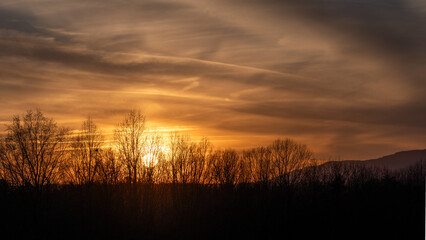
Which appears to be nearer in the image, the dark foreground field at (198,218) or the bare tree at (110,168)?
the dark foreground field at (198,218)

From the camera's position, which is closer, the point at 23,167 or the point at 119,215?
the point at 119,215

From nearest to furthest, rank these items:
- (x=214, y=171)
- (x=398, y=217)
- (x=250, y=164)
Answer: (x=398, y=217) → (x=214, y=171) → (x=250, y=164)

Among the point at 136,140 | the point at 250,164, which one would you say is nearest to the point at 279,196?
the point at 136,140

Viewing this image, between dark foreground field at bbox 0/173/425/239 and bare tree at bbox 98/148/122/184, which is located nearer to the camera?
dark foreground field at bbox 0/173/425/239

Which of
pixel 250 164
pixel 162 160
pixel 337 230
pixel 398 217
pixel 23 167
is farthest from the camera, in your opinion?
pixel 250 164

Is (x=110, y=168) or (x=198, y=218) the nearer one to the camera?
(x=198, y=218)

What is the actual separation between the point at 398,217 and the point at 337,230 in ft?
26.1

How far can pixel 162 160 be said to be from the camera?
8912 cm

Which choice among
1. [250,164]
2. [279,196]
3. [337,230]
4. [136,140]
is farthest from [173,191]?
[250,164]

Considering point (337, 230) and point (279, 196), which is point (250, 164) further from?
point (337, 230)

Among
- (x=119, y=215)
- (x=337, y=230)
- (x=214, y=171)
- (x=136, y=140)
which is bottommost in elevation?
(x=337, y=230)

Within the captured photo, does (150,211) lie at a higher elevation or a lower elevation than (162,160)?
lower

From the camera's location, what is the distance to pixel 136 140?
94375 mm

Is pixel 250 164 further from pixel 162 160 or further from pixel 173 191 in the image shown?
pixel 173 191
